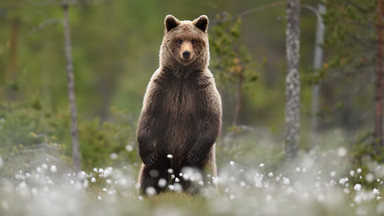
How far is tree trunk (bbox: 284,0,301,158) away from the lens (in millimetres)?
12125

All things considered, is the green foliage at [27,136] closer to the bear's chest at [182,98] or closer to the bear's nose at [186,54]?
the bear's chest at [182,98]

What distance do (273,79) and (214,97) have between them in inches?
847

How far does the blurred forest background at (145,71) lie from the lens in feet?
42.5

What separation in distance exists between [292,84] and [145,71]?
16.2m

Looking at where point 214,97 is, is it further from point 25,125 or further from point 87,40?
point 87,40

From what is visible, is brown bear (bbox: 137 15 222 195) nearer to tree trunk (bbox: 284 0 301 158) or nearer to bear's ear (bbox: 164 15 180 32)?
bear's ear (bbox: 164 15 180 32)

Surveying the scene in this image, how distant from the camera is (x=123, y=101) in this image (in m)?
27.1

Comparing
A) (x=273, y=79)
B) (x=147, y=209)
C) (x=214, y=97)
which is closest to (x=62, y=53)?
(x=273, y=79)

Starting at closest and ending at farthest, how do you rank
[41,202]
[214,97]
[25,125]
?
[41,202]
[214,97]
[25,125]

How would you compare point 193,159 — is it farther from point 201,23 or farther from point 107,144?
point 107,144

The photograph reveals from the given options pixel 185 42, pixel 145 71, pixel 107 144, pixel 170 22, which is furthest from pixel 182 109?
pixel 145 71

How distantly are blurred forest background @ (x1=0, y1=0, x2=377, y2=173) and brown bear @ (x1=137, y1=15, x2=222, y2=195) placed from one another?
3.31 metres

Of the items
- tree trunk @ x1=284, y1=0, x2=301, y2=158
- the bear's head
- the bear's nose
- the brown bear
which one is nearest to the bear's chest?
the brown bear

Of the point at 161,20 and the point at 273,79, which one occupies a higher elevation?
the point at 161,20
